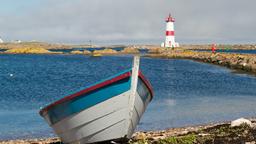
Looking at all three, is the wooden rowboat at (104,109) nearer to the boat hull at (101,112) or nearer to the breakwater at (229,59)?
the boat hull at (101,112)

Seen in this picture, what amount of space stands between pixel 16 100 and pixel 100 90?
21904 millimetres

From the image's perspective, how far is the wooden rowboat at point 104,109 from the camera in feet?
42.4

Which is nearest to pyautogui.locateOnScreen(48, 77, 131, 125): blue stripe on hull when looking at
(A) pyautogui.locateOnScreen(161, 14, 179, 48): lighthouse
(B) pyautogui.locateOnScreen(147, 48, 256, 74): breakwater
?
(B) pyautogui.locateOnScreen(147, 48, 256, 74): breakwater

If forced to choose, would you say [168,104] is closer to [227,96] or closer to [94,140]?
[227,96]

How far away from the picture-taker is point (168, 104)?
30.5 m

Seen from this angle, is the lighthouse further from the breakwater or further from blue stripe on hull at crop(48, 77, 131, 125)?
blue stripe on hull at crop(48, 77, 131, 125)

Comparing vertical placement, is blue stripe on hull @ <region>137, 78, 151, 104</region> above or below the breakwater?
above

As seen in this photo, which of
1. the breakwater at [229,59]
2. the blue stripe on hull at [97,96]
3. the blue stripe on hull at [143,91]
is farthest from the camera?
the breakwater at [229,59]

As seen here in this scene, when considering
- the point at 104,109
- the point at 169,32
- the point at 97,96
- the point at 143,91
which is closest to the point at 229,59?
the point at 169,32

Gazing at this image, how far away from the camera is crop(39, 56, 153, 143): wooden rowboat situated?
12922 mm

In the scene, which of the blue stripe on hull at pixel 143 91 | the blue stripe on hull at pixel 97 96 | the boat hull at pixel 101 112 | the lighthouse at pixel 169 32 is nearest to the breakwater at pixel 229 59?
the lighthouse at pixel 169 32

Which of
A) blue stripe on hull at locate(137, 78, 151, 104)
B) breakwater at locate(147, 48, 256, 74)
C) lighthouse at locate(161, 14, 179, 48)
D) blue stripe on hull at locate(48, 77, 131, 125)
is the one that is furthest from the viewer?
lighthouse at locate(161, 14, 179, 48)

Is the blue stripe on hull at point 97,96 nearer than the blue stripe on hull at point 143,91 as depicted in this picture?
Yes

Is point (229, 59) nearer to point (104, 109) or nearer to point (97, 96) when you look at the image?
point (104, 109)
